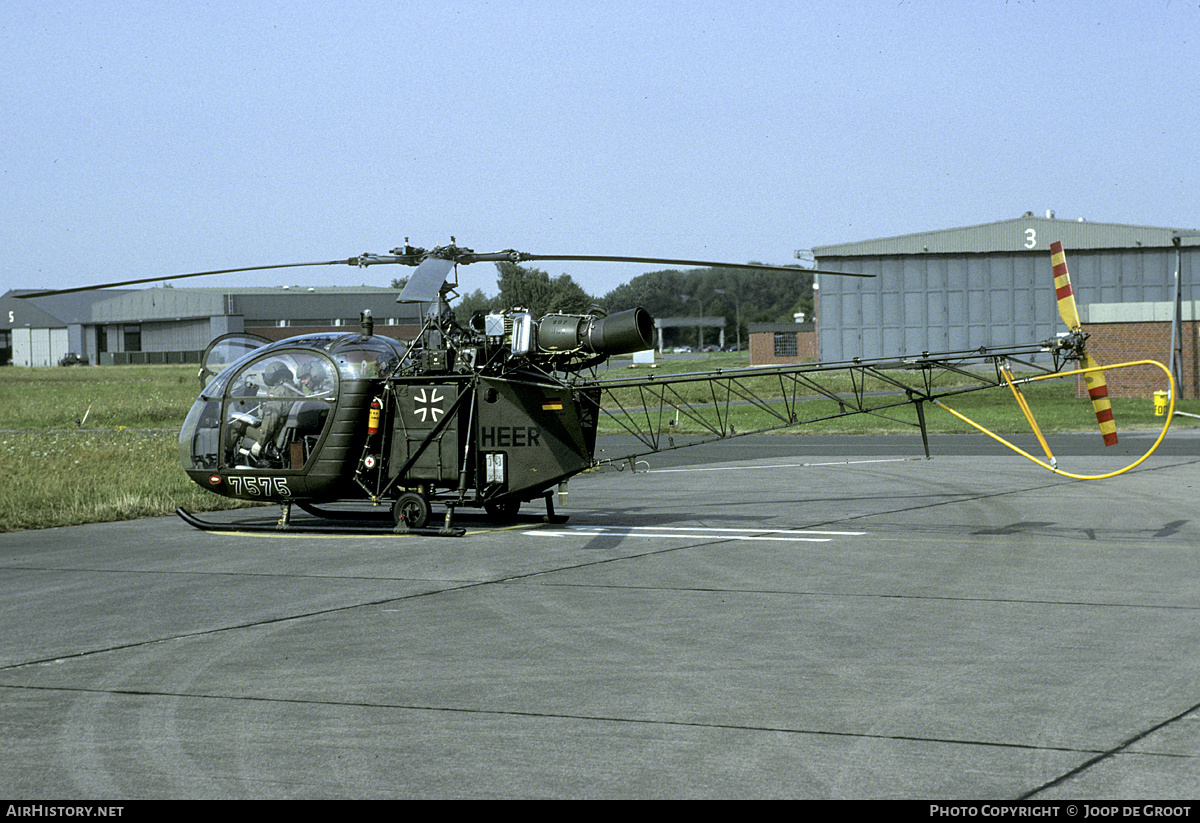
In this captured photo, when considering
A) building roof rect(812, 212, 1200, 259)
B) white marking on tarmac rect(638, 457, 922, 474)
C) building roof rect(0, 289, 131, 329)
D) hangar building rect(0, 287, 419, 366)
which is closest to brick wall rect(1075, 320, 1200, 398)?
building roof rect(812, 212, 1200, 259)

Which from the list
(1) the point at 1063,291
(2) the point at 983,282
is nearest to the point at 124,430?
(1) the point at 1063,291

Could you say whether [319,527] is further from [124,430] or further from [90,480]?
[124,430]

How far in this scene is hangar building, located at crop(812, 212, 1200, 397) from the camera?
5941 cm

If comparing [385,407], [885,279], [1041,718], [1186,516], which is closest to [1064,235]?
[885,279]

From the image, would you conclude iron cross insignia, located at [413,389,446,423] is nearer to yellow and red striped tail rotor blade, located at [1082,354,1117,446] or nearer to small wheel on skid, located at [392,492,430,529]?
small wheel on skid, located at [392,492,430,529]

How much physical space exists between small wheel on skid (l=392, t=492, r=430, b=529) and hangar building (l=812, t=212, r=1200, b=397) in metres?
50.5

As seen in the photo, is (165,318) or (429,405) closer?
(429,405)

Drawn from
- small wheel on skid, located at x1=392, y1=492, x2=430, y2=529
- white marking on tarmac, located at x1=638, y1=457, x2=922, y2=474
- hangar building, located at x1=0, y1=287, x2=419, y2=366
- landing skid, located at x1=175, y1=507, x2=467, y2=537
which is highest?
hangar building, located at x1=0, y1=287, x2=419, y2=366

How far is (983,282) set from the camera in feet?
200

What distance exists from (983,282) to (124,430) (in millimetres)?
45605

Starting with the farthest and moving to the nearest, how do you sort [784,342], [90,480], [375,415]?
[784,342], [90,480], [375,415]

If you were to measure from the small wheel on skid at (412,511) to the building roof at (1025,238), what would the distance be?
53293mm

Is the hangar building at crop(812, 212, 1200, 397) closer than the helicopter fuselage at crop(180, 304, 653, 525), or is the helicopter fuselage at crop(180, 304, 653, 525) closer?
the helicopter fuselage at crop(180, 304, 653, 525)
